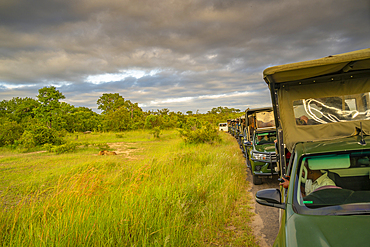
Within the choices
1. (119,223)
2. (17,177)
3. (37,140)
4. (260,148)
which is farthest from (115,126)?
(119,223)

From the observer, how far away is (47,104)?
28.8 meters

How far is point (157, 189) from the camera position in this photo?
471 centimetres

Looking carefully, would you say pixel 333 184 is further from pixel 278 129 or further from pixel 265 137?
pixel 265 137

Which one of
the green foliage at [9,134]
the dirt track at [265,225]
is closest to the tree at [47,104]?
the green foliage at [9,134]

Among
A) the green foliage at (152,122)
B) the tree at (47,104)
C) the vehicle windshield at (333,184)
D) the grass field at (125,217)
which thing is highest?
the tree at (47,104)

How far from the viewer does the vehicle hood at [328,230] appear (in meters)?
1.61

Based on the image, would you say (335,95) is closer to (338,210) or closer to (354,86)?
(354,86)

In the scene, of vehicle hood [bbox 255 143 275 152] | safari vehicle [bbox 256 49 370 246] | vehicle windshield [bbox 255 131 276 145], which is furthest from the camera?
vehicle windshield [bbox 255 131 276 145]

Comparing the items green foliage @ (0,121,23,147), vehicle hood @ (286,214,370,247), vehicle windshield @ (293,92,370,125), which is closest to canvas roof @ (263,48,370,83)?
vehicle windshield @ (293,92,370,125)

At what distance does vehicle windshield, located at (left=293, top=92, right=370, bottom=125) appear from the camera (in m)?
4.45

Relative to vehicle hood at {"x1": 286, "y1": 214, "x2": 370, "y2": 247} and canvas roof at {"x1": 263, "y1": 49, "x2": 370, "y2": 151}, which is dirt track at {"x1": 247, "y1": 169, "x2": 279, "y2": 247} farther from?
vehicle hood at {"x1": 286, "y1": 214, "x2": 370, "y2": 247}

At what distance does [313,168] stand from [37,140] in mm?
18754

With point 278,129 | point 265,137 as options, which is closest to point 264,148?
point 265,137

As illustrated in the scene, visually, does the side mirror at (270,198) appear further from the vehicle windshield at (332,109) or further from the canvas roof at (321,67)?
the vehicle windshield at (332,109)
